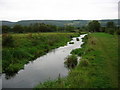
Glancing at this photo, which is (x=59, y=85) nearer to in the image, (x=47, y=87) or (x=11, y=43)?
(x=47, y=87)

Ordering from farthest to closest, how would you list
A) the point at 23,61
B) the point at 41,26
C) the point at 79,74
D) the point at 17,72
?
the point at 41,26 → the point at 23,61 → the point at 17,72 → the point at 79,74

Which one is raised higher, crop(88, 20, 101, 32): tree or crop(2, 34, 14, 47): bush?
crop(88, 20, 101, 32): tree

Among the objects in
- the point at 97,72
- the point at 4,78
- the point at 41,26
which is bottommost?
the point at 4,78

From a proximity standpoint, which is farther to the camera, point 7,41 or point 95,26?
point 95,26

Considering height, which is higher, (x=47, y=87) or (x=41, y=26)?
(x=41, y=26)

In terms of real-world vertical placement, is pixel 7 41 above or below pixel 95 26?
below

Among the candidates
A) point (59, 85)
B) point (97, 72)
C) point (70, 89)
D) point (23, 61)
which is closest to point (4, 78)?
point (23, 61)

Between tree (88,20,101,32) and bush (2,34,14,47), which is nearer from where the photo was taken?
bush (2,34,14,47)

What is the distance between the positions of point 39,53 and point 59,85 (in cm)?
1740

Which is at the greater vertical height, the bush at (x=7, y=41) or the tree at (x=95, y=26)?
the tree at (x=95, y=26)

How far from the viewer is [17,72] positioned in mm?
18562

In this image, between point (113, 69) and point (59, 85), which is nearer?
point (59, 85)

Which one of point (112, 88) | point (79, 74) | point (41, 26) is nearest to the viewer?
point (112, 88)

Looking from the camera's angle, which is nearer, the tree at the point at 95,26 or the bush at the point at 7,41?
the bush at the point at 7,41
